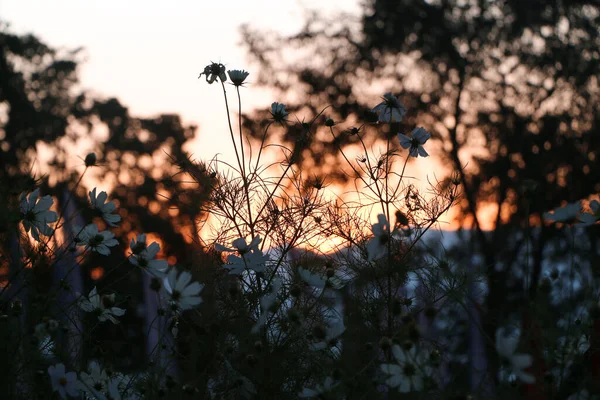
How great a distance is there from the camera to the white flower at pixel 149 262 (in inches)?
63.3

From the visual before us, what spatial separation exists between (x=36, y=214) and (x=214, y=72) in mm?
691

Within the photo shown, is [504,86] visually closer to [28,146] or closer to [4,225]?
[28,146]

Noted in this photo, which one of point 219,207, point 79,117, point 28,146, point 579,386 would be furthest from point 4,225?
point 79,117

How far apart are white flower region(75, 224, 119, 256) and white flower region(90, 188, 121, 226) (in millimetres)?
41

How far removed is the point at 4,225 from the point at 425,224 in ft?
4.29

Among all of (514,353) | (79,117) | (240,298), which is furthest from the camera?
(79,117)

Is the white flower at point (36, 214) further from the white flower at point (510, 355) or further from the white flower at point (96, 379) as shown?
the white flower at point (510, 355)

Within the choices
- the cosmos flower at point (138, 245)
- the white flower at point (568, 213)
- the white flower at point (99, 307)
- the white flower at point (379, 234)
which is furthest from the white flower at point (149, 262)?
the white flower at point (568, 213)

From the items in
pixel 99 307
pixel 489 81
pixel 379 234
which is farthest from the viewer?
pixel 489 81

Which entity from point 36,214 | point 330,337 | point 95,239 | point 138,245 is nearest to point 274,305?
point 330,337

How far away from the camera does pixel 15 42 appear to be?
39.0ft

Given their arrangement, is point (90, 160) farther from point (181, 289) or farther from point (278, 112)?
point (278, 112)

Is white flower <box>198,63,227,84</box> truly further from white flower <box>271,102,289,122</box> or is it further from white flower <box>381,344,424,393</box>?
white flower <box>381,344,424,393</box>

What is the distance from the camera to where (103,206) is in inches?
79.1
